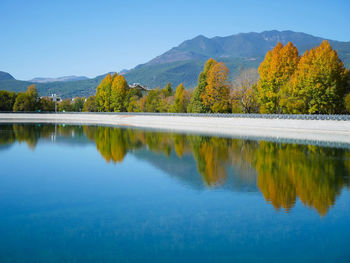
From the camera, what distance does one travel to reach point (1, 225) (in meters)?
8.34

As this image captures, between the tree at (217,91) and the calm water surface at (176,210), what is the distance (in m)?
33.4

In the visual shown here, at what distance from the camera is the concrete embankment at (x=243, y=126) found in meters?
31.8

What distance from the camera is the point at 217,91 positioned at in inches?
2015

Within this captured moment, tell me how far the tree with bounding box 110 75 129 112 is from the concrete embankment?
20.5 feet

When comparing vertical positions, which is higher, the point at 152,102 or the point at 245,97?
the point at 245,97

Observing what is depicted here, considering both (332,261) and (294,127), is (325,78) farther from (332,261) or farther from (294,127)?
(332,261)

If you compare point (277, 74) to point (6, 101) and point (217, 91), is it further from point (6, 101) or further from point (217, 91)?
point (6, 101)

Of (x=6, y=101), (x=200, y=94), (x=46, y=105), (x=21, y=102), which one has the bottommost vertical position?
(x=46, y=105)

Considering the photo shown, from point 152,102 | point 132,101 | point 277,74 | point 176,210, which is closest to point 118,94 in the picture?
point 132,101

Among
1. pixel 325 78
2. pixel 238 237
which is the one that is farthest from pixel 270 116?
pixel 238 237

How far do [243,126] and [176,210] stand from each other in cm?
3385

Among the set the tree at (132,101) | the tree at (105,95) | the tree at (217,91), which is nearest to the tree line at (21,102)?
the tree at (105,95)

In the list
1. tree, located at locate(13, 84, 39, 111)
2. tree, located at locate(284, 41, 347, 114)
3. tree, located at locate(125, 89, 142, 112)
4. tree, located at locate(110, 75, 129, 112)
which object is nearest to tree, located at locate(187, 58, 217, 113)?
tree, located at locate(284, 41, 347, 114)

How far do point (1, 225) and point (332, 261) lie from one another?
7.31 metres
